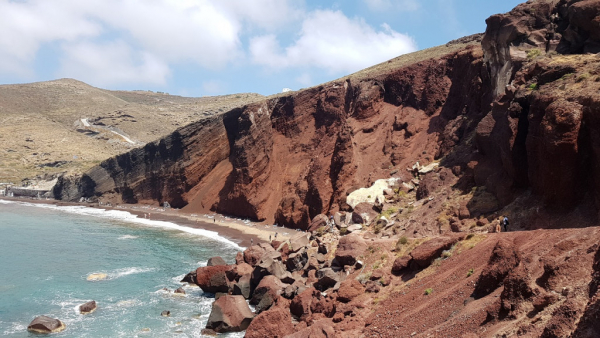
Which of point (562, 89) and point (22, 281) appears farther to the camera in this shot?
point (22, 281)

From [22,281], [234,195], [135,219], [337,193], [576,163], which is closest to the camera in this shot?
[576,163]

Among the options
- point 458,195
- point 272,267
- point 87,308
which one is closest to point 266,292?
point 272,267

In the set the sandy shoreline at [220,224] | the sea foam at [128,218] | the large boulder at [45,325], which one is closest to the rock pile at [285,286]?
the large boulder at [45,325]

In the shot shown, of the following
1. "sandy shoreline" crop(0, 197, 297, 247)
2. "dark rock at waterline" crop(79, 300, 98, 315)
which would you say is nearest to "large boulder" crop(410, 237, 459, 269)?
"dark rock at waterline" crop(79, 300, 98, 315)

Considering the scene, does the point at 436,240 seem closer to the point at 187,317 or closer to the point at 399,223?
the point at 399,223

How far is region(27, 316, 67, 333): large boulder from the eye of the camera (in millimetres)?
21234

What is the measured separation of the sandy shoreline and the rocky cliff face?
1.63 metres

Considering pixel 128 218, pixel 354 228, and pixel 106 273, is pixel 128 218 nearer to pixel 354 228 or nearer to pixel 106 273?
pixel 106 273

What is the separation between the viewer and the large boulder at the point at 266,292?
22.7m

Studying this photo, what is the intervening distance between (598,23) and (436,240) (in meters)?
13.8

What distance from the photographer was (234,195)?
53031 mm

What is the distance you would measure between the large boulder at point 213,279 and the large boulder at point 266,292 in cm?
323

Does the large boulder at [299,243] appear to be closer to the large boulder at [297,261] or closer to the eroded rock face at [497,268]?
the large boulder at [297,261]

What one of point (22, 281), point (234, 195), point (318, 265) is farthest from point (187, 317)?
point (234, 195)
